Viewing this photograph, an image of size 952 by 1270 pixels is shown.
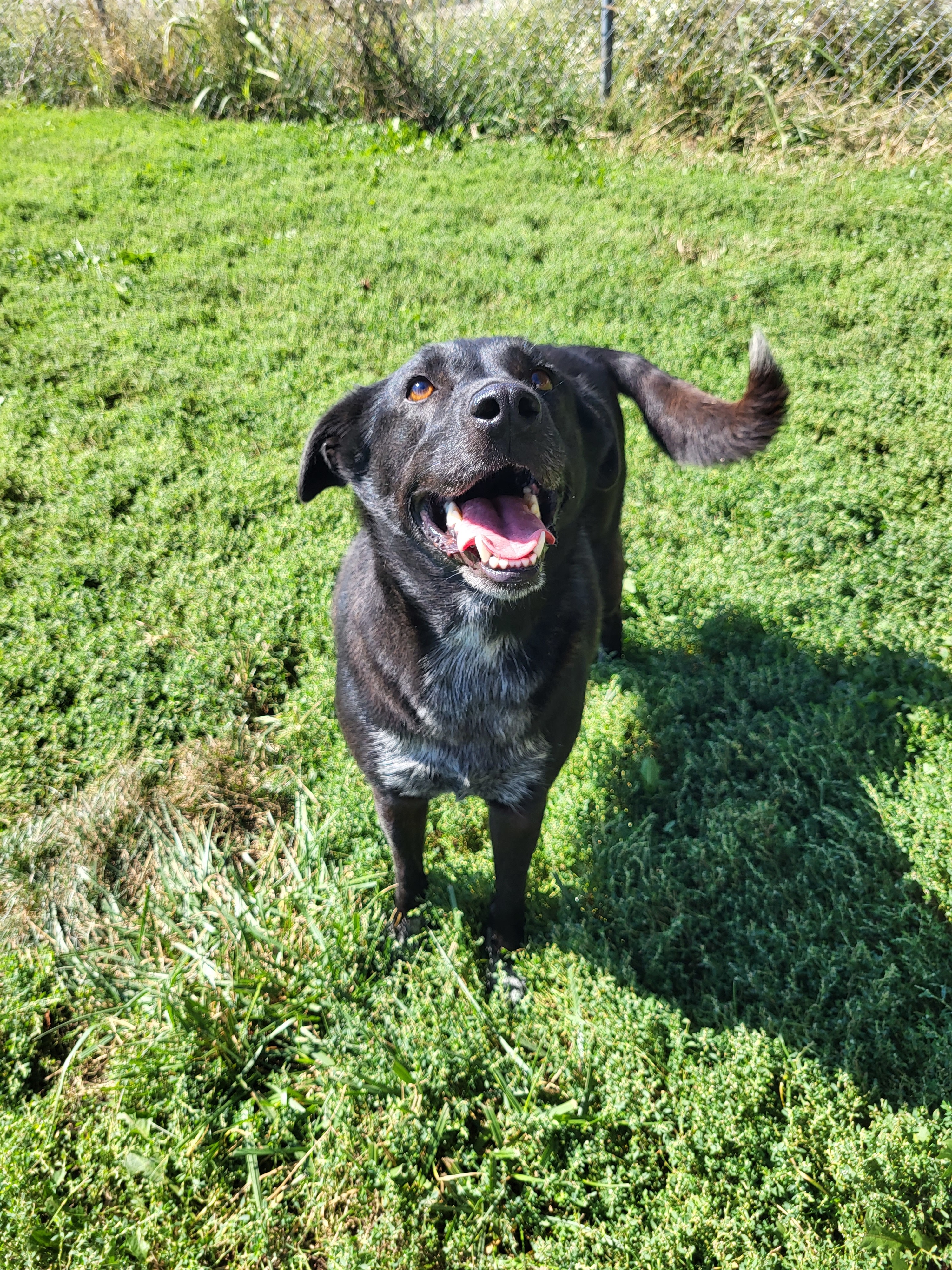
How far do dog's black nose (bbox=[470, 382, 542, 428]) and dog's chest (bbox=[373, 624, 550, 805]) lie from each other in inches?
22.7

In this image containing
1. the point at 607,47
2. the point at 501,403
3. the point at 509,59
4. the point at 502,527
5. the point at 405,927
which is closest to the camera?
the point at 501,403

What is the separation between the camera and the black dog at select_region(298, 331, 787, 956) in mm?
1934

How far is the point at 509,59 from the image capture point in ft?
23.7

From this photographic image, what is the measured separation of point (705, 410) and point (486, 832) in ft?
5.56

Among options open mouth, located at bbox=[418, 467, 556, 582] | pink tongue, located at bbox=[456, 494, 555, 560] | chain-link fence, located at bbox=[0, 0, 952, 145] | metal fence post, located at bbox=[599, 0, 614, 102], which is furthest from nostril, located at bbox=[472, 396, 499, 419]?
metal fence post, located at bbox=[599, 0, 614, 102]

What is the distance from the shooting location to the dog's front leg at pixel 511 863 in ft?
7.48

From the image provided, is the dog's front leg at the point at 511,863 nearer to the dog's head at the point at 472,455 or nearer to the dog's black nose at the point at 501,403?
the dog's head at the point at 472,455

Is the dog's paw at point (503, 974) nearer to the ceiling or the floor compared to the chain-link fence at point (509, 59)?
nearer to the floor

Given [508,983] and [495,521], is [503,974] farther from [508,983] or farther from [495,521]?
[495,521]

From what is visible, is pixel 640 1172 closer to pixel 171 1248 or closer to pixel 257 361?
pixel 171 1248

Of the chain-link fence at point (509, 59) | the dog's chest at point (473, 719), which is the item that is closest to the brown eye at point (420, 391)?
the dog's chest at point (473, 719)

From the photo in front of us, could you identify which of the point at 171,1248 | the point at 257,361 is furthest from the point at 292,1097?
the point at 257,361

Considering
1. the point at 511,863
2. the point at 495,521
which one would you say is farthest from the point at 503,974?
the point at 495,521

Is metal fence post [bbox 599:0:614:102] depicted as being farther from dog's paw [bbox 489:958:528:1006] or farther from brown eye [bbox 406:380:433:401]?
dog's paw [bbox 489:958:528:1006]
